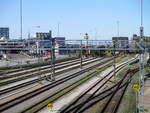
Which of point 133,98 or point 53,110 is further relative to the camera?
point 133,98

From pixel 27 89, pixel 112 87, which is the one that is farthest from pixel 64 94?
pixel 112 87

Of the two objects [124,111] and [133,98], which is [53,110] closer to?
[124,111]

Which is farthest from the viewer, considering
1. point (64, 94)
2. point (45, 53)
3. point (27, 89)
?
point (45, 53)

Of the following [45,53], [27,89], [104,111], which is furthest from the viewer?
[45,53]

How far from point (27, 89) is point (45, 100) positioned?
4.88 meters

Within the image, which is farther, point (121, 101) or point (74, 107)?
point (121, 101)

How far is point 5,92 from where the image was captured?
23.4 meters

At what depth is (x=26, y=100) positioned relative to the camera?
813 inches

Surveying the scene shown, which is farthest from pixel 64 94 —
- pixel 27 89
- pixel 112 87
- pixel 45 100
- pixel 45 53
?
pixel 45 53

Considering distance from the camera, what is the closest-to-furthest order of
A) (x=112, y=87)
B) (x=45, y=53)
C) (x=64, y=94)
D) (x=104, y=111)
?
(x=104, y=111) → (x=64, y=94) → (x=112, y=87) → (x=45, y=53)

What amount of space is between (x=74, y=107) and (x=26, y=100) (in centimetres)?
470

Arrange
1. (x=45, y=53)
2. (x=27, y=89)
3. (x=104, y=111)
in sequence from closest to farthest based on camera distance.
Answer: (x=104, y=111)
(x=27, y=89)
(x=45, y=53)

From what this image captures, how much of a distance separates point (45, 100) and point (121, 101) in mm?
6204

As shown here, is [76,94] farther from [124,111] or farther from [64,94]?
[124,111]
